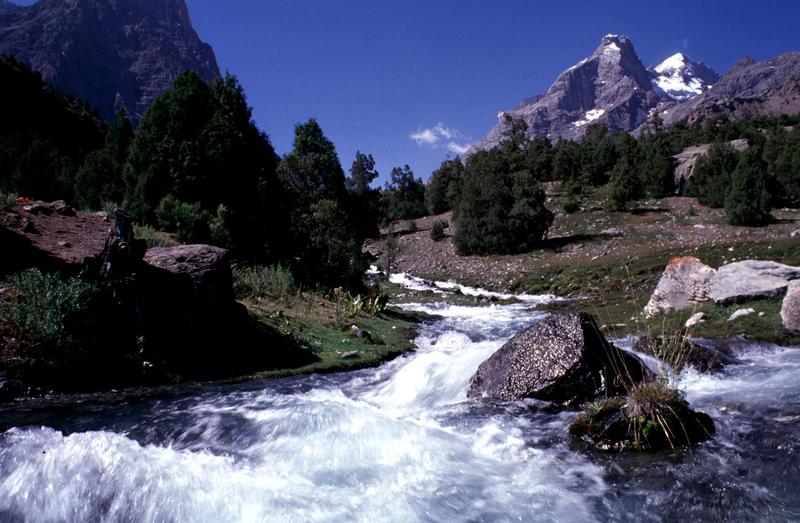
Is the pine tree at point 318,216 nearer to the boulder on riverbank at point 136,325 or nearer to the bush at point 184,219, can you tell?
the bush at point 184,219

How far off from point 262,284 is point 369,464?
10.7 meters

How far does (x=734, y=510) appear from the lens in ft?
13.8

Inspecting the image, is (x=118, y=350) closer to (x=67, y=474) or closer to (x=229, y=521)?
(x=67, y=474)

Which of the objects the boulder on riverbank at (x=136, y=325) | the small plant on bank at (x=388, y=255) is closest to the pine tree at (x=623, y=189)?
the small plant on bank at (x=388, y=255)

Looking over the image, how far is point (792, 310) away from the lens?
11625 millimetres

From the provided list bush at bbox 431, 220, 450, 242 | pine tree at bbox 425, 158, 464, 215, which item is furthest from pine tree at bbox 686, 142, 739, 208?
pine tree at bbox 425, 158, 464, 215

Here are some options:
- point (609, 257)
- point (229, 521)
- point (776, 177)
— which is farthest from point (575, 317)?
point (776, 177)

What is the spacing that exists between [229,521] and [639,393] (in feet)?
15.5

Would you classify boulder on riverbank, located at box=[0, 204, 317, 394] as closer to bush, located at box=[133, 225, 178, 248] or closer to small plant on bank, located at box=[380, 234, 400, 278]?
bush, located at box=[133, 225, 178, 248]

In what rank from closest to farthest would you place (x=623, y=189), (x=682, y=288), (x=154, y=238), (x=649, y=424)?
(x=649, y=424) → (x=154, y=238) → (x=682, y=288) → (x=623, y=189)

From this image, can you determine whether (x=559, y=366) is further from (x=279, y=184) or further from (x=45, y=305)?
(x=279, y=184)

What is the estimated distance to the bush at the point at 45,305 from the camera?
7.44m

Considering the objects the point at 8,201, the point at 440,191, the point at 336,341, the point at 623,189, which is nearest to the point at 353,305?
the point at 336,341

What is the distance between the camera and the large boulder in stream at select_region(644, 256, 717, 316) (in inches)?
583
